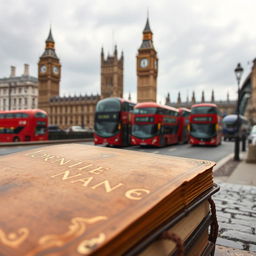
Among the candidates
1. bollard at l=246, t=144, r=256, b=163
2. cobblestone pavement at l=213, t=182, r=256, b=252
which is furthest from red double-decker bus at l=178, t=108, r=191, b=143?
cobblestone pavement at l=213, t=182, r=256, b=252

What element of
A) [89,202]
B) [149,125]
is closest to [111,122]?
[149,125]

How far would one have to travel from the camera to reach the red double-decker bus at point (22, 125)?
20625mm

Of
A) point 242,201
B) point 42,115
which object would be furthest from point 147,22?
point 242,201

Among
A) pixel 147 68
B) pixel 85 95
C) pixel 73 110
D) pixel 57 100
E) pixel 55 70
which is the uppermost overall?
pixel 55 70

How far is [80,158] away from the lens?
5.95ft

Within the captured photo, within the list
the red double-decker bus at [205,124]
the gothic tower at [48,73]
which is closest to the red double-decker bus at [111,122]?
the red double-decker bus at [205,124]

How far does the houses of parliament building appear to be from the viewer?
85062mm

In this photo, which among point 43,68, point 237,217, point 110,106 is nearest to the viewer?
point 237,217

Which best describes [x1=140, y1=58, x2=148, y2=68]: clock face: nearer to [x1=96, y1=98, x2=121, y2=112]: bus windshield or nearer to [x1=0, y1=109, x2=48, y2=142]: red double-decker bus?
[x1=0, y1=109, x2=48, y2=142]: red double-decker bus

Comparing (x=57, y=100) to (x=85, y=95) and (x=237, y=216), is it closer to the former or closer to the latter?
(x=85, y=95)

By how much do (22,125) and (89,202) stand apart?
2181cm

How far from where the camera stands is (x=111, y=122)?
647 inches

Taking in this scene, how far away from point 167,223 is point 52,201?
0.56 metres

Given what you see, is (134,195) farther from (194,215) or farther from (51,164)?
(51,164)
